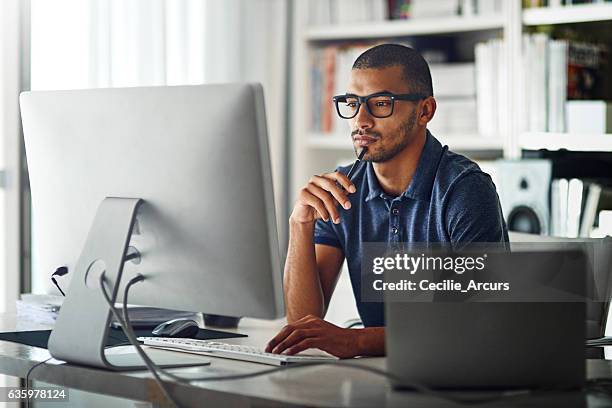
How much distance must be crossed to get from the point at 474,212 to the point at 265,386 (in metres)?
0.76

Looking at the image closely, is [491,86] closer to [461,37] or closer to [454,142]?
[454,142]

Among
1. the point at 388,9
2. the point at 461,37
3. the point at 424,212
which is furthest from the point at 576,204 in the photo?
the point at 424,212

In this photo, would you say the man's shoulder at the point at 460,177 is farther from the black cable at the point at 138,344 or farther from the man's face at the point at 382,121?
the black cable at the point at 138,344

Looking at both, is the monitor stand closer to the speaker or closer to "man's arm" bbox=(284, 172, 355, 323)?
"man's arm" bbox=(284, 172, 355, 323)

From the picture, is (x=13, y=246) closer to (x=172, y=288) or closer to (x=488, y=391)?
(x=172, y=288)

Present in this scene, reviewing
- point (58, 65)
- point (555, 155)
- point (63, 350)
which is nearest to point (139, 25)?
point (58, 65)

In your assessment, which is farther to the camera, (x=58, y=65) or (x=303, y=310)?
(x=58, y=65)

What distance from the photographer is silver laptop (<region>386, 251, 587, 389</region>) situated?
4.50 ft

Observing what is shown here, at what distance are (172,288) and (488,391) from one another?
56cm

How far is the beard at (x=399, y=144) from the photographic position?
2127mm

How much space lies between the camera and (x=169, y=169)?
5.16 feet

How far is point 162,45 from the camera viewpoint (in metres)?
3.43

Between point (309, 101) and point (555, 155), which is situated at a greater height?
point (309, 101)

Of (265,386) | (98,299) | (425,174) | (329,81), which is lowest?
(265,386)
